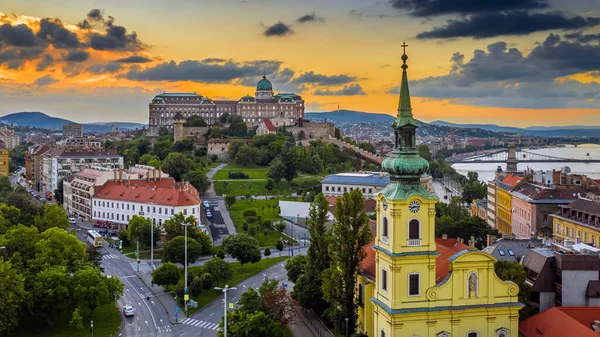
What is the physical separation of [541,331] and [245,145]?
400ft

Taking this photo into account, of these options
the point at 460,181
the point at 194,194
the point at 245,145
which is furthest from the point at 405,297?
the point at 460,181

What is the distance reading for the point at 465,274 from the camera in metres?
42.4

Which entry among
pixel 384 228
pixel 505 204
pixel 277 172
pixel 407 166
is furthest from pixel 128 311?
pixel 277 172

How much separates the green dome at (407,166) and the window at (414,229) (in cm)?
281

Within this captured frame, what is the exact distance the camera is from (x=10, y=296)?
50.3m

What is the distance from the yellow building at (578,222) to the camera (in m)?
69.4

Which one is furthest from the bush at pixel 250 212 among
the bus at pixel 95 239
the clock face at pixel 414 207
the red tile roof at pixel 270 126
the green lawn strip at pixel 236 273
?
the red tile roof at pixel 270 126

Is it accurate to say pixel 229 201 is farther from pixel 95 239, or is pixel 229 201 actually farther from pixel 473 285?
pixel 473 285

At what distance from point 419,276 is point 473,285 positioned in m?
3.89

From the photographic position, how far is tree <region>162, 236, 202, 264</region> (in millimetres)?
A: 72050

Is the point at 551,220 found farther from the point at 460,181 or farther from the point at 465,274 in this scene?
the point at 460,181

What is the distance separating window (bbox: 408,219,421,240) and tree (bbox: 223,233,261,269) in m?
35.3

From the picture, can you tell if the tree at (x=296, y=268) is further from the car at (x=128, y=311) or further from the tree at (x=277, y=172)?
the tree at (x=277, y=172)

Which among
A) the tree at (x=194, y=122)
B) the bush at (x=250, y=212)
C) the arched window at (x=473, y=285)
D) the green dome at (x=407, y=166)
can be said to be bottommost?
the bush at (x=250, y=212)
